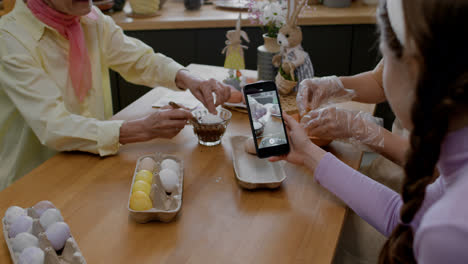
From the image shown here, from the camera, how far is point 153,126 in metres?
1.20

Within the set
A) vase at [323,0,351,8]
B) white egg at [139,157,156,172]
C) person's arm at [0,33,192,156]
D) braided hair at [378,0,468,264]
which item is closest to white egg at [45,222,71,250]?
white egg at [139,157,156,172]

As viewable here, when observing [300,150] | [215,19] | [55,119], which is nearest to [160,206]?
[300,150]

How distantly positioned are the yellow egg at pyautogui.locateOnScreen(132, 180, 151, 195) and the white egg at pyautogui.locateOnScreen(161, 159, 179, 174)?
0.09m

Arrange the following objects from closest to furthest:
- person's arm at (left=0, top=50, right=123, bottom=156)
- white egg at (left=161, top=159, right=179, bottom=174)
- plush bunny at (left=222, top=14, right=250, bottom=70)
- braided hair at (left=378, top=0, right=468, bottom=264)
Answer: braided hair at (left=378, top=0, right=468, bottom=264)
white egg at (left=161, top=159, right=179, bottom=174)
person's arm at (left=0, top=50, right=123, bottom=156)
plush bunny at (left=222, top=14, right=250, bottom=70)

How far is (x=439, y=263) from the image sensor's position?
541 mm

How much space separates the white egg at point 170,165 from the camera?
1.03m

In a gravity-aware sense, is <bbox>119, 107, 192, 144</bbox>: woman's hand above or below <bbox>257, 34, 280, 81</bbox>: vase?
below

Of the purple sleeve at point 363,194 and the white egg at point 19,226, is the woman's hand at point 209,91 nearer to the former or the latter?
the purple sleeve at point 363,194

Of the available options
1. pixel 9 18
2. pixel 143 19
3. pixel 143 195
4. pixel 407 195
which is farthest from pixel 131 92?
pixel 407 195

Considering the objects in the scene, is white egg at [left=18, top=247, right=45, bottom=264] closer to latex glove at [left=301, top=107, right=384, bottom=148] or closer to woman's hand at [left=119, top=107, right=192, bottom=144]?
woman's hand at [left=119, top=107, right=192, bottom=144]

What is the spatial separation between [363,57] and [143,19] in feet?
4.89

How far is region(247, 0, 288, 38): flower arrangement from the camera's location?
5.19 ft

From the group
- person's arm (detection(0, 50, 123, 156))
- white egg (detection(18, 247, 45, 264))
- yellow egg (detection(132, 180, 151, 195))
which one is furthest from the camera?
person's arm (detection(0, 50, 123, 156))

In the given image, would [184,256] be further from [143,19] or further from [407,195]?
[143,19]
